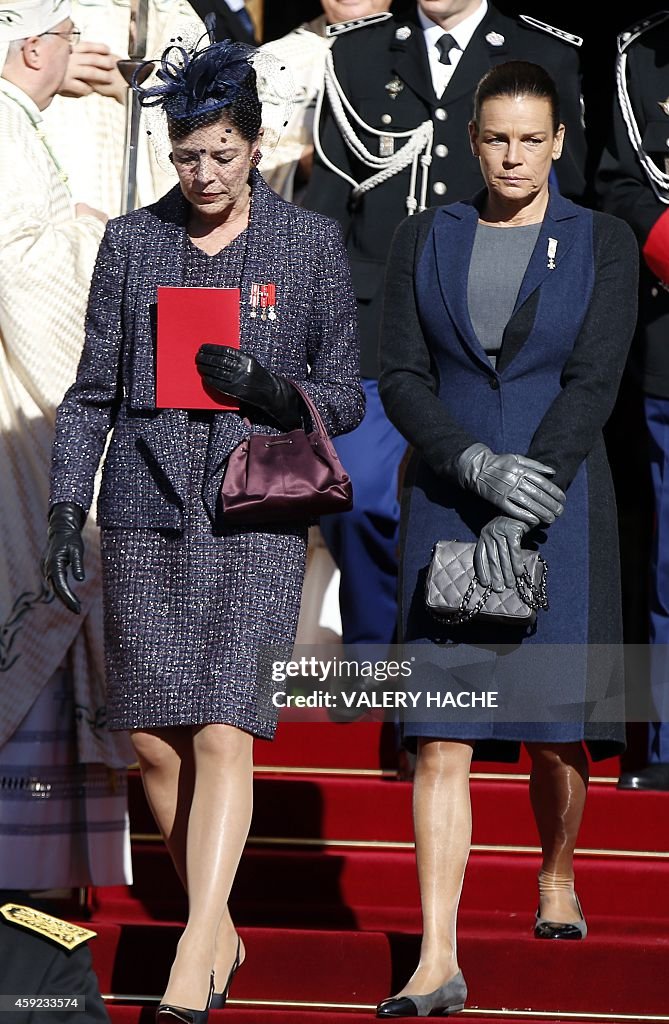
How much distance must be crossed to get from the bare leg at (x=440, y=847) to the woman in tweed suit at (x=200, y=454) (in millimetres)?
335

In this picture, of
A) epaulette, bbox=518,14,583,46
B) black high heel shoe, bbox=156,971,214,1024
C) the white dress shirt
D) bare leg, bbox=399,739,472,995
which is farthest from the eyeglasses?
black high heel shoe, bbox=156,971,214,1024

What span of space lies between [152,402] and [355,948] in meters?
1.21

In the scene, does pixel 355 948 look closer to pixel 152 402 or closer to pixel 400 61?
pixel 152 402

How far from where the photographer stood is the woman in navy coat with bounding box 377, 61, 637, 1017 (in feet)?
13.0

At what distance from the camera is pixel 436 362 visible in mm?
4180

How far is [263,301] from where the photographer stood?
13.4 feet

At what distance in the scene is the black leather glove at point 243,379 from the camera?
3.89 metres

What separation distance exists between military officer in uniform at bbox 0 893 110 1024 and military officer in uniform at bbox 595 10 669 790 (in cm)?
219

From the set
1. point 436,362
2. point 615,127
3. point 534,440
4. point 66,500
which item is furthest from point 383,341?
point 615,127

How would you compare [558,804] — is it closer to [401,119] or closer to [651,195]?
[651,195]

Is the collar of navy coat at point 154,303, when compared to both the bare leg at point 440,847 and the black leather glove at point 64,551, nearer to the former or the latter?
the black leather glove at point 64,551

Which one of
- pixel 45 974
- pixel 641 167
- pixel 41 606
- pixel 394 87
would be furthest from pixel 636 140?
pixel 45 974

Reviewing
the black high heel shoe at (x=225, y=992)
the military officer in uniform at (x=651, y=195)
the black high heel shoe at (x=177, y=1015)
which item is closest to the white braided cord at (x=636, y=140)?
the military officer in uniform at (x=651, y=195)

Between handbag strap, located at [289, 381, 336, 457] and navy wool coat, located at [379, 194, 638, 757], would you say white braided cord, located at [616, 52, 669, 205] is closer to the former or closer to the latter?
navy wool coat, located at [379, 194, 638, 757]
